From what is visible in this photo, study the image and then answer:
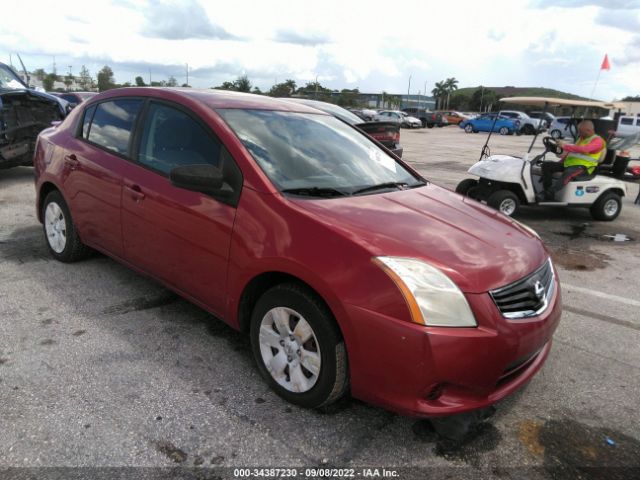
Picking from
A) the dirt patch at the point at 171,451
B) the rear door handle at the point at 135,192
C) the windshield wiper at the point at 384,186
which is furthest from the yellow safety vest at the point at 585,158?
the dirt patch at the point at 171,451

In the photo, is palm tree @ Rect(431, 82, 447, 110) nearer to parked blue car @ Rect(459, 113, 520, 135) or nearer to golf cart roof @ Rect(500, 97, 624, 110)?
parked blue car @ Rect(459, 113, 520, 135)

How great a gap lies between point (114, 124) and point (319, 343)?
2636mm

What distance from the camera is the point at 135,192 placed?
350 centimetres

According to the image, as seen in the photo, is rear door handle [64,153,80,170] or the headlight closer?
the headlight

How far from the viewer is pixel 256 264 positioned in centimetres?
270

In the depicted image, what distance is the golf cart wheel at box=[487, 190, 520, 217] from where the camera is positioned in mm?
7531

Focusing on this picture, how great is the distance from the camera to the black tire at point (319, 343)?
7.97 ft

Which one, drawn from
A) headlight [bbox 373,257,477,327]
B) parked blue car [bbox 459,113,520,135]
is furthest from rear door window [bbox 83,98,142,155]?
parked blue car [bbox 459,113,520,135]

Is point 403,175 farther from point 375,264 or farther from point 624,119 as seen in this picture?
point 624,119

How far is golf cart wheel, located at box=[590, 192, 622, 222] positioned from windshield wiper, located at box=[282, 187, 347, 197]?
643 centimetres

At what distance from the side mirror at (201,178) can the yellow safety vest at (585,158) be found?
6491mm

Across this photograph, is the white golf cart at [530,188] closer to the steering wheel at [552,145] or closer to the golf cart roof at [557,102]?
the steering wheel at [552,145]

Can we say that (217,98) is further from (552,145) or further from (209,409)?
(552,145)

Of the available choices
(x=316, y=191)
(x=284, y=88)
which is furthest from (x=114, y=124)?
(x=284, y=88)
